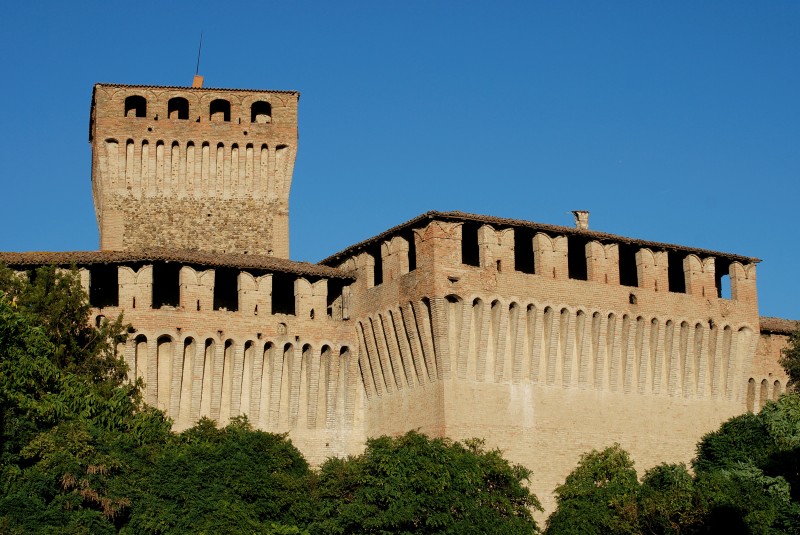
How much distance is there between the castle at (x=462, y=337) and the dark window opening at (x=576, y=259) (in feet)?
0.18

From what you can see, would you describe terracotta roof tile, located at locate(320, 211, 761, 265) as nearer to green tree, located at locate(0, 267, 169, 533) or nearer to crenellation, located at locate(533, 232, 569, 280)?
crenellation, located at locate(533, 232, 569, 280)

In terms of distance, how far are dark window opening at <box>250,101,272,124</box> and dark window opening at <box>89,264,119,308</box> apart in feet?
27.5

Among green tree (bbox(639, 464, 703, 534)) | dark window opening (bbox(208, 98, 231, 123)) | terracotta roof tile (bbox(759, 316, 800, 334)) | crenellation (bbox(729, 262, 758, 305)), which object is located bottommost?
green tree (bbox(639, 464, 703, 534))

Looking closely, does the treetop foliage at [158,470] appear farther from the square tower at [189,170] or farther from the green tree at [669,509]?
the square tower at [189,170]

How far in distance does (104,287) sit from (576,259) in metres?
11.4

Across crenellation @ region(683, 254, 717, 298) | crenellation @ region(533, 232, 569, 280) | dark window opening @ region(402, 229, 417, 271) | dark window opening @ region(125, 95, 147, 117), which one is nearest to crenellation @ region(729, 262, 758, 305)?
crenellation @ region(683, 254, 717, 298)

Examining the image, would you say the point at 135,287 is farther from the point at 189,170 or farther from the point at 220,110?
the point at 220,110

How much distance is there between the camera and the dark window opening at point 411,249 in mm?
35531

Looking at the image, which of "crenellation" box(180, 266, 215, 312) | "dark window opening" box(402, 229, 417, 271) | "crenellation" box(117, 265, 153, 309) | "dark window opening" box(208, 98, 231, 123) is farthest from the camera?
"dark window opening" box(208, 98, 231, 123)

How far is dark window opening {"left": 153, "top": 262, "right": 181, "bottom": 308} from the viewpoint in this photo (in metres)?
36.2

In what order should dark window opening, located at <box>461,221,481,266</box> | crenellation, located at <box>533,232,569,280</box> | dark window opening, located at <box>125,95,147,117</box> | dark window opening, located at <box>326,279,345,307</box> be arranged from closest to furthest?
crenellation, located at <box>533,232,569,280</box> → dark window opening, located at <box>461,221,481,266</box> → dark window opening, located at <box>326,279,345,307</box> → dark window opening, located at <box>125,95,147,117</box>

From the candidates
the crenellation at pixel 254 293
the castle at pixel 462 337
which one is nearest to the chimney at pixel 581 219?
the castle at pixel 462 337

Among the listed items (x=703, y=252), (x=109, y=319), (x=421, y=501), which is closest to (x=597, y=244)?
(x=703, y=252)

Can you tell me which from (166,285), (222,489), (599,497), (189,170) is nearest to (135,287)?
(166,285)
